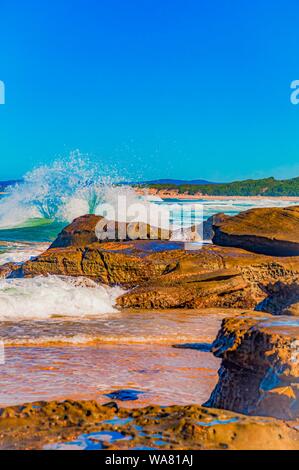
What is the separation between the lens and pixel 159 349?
766cm

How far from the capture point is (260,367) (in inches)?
163

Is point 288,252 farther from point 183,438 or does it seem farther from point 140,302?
point 183,438

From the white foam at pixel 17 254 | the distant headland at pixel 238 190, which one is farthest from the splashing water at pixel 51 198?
the distant headland at pixel 238 190

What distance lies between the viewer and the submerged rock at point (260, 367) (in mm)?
3830

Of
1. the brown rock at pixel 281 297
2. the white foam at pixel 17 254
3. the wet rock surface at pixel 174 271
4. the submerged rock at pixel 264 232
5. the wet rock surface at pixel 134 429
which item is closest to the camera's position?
the wet rock surface at pixel 134 429

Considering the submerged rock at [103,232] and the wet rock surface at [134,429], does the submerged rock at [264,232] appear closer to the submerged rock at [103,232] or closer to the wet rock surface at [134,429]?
the submerged rock at [103,232]

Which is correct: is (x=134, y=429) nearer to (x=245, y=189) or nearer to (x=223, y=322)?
(x=223, y=322)

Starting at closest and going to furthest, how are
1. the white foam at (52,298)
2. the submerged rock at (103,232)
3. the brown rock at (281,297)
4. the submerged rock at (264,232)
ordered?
the brown rock at (281,297) → the white foam at (52,298) → the submerged rock at (264,232) → the submerged rock at (103,232)

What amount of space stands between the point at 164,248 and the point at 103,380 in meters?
6.19

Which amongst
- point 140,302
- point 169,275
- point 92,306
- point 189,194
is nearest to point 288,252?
point 169,275

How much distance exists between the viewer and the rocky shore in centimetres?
312

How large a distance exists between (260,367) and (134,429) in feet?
4.06

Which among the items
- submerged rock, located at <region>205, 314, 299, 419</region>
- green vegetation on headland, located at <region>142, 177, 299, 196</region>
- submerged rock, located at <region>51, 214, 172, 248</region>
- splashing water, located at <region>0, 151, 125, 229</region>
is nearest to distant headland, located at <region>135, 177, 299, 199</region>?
green vegetation on headland, located at <region>142, 177, 299, 196</region>

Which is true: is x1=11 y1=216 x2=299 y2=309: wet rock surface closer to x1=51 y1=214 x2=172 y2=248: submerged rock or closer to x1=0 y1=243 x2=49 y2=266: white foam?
x1=51 y1=214 x2=172 y2=248: submerged rock
